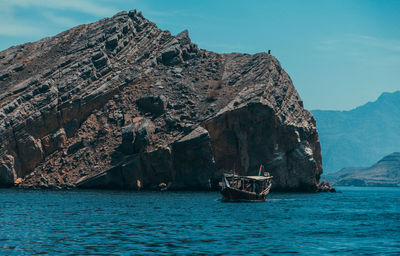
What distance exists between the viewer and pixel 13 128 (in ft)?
328

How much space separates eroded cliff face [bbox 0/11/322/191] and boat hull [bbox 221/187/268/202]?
20743 millimetres

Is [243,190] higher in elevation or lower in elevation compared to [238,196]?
higher

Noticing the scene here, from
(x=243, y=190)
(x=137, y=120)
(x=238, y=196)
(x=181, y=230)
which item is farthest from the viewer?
(x=137, y=120)

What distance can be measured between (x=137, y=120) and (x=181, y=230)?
6874 cm

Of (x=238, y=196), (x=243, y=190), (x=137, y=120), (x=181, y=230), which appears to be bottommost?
(x=181, y=230)

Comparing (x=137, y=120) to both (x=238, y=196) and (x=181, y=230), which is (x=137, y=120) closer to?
(x=238, y=196)

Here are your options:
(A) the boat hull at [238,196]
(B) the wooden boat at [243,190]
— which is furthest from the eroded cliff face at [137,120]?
(A) the boat hull at [238,196]

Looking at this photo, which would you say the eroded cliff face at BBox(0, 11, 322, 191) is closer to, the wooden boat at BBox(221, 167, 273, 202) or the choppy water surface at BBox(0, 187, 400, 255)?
the wooden boat at BBox(221, 167, 273, 202)

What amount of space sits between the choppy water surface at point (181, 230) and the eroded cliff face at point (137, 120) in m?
A: 34.0

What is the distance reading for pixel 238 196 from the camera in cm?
8012

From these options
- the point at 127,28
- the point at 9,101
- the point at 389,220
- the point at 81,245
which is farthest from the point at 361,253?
the point at 127,28

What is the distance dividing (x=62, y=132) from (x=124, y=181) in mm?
17132

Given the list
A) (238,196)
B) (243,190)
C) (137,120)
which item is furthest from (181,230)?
(137,120)

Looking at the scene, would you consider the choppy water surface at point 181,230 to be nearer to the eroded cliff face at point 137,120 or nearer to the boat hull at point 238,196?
the boat hull at point 238,196
